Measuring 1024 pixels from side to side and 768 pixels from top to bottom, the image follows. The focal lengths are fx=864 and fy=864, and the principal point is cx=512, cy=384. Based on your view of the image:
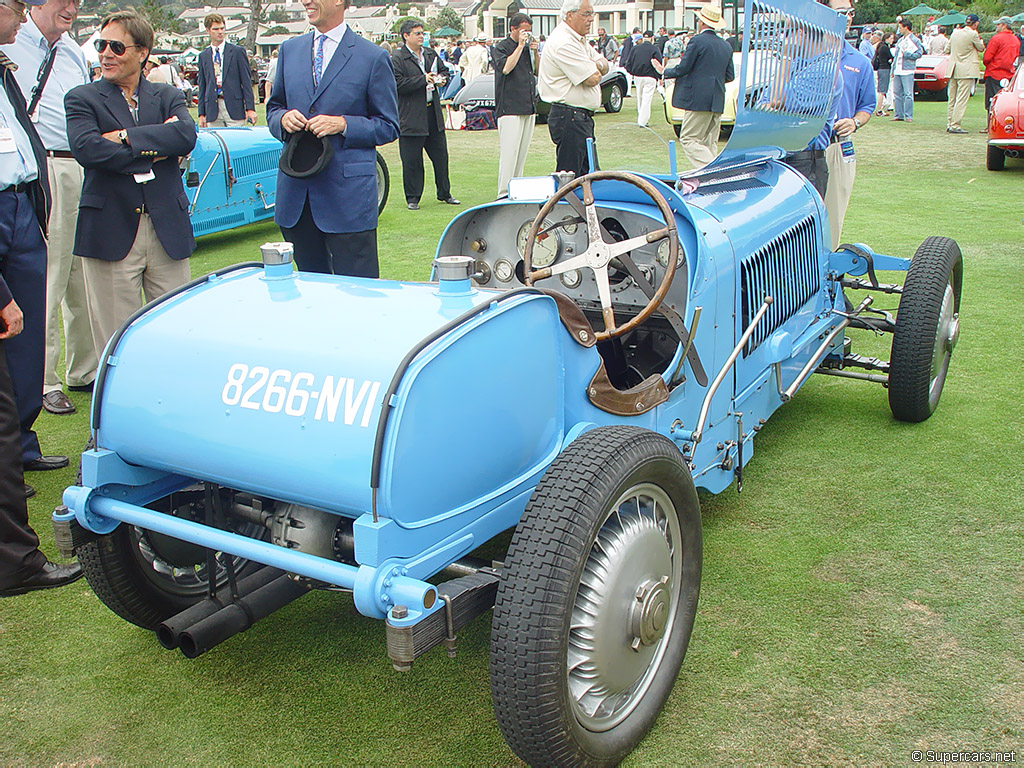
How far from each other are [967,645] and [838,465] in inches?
51.5

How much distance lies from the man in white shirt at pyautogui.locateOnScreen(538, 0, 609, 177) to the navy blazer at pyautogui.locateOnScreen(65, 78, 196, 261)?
12.7 feet

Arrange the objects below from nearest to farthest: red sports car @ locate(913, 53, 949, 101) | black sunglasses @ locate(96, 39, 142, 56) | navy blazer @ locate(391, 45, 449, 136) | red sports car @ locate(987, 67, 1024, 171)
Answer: black sunglasses @ locate(96, 39, 142, 56) → navy blazer @ locate(391, 45, 449, 136) → red sports car @ locate(987, 67, 1024, 171) → red sports car @ locate(913, 53, 949, 101)

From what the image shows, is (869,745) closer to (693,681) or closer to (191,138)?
(693,681)

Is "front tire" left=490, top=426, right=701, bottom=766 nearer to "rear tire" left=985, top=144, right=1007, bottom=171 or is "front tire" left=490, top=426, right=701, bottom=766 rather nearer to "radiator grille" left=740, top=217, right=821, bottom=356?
"radiator grille" left=740, top=217, right=821, bottom=356

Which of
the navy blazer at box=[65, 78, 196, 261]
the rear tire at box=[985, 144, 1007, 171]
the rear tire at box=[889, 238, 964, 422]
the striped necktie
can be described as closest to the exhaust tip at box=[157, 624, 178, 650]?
the navy blazer at box=[65, 78, 196, 261]

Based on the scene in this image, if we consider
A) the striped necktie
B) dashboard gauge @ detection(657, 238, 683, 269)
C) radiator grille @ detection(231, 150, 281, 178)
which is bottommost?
dashboard gauge @ detection(657, 238, 683, 269)

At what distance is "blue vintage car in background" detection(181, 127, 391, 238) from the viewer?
7641 millimetres

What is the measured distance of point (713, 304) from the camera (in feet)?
10.3

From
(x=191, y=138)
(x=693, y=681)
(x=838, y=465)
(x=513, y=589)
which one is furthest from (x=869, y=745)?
(x=191, y=138)

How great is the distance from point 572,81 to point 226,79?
179 inches

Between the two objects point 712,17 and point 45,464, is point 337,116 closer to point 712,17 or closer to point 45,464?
point 45,464

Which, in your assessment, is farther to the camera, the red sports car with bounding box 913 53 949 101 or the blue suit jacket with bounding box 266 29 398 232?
the red sports car with bounding box 913 53 949 101

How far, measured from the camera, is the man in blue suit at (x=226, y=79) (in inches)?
382

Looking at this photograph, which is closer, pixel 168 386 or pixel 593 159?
pixel 168 386
